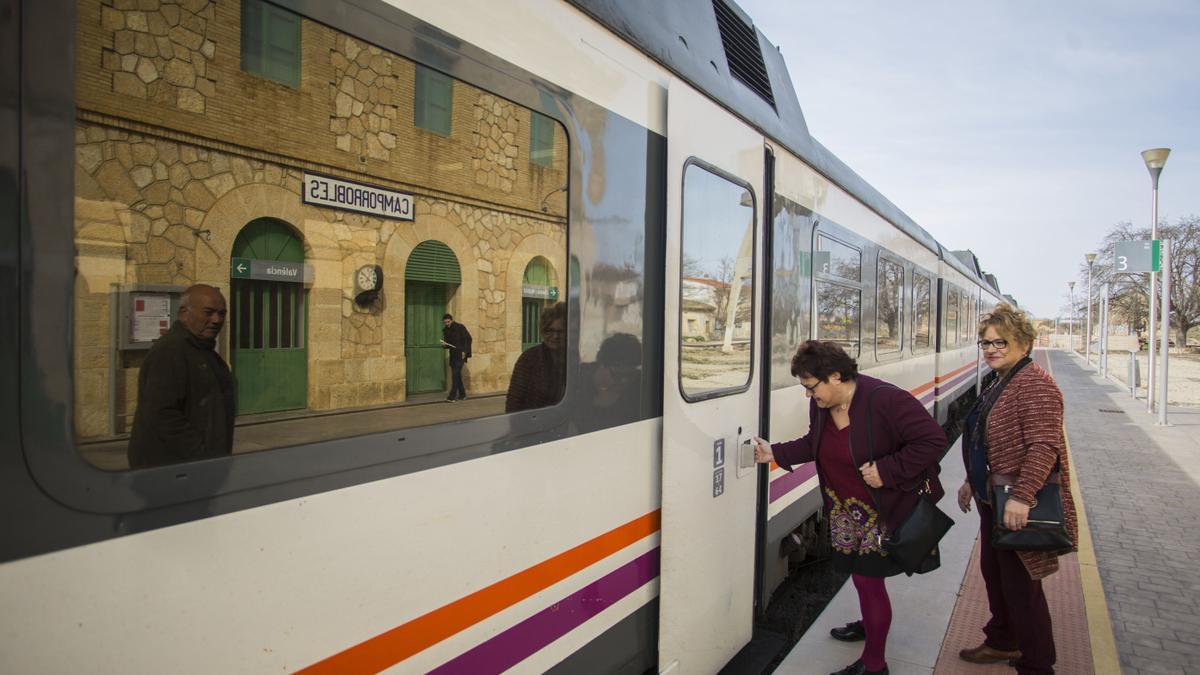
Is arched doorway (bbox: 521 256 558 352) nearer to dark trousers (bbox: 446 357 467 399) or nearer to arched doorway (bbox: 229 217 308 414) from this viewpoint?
dark trousers (bbox: 446 357 467 399)

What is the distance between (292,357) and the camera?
160cm

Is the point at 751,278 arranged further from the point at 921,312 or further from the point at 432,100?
the point at 921,312

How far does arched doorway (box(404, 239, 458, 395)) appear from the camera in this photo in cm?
179

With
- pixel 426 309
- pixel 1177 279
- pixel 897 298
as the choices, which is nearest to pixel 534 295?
pixel 426 309

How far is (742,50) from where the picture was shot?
12.7 feet

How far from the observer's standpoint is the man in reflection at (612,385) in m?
2.42

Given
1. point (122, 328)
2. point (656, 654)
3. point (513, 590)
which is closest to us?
point (122, 328)

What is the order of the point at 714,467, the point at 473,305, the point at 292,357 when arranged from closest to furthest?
the point at 292,357
the point at 473,305
the point at 714,467

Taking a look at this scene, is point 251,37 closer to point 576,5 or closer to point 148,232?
point 148,232

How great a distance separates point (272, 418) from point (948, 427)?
44.3 ft

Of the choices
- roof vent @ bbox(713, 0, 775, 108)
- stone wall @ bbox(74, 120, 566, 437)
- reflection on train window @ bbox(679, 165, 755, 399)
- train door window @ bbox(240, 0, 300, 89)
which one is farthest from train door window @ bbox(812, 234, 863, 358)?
train door window @ bbox(240, 0, 300, 89)

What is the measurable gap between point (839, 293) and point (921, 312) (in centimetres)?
429

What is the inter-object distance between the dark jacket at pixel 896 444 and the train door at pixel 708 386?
0.51 metres

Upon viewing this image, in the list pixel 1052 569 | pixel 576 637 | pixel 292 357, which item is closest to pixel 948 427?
pixel 1052 569
